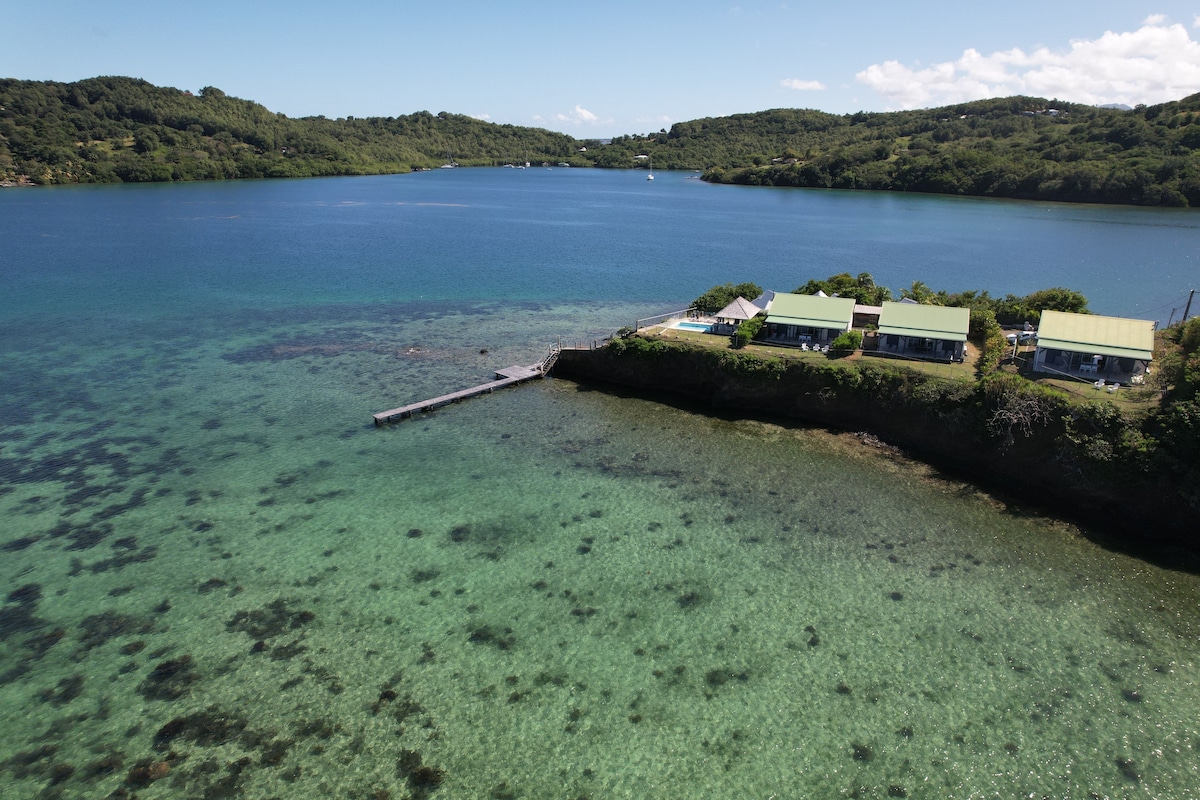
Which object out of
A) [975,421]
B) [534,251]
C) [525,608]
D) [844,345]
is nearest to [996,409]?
[975,421]

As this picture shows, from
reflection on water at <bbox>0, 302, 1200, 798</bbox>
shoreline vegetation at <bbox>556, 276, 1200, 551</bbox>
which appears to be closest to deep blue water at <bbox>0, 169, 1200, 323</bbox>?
shoreline vegetation at <bbox>556, 276, 1200, 551</bbox>

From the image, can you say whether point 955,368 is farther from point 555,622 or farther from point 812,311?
point 555,622

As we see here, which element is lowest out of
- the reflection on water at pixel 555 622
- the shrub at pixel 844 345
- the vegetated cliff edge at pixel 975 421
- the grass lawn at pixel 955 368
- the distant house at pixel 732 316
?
the reflection on water at pixel 555 622

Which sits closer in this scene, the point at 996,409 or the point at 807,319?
the point at 996,409

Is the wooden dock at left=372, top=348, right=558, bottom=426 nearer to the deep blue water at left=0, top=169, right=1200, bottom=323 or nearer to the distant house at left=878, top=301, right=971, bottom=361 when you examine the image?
the deep blue water at left=0, top=169, right=1200, bottom=323

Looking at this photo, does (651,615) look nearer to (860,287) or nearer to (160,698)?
(160,698)

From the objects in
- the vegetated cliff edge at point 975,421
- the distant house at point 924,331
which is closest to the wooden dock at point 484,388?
the vegetated cliff edge at point 975,421

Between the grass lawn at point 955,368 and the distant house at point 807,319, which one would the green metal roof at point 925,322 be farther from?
the distant house at point 807,319
